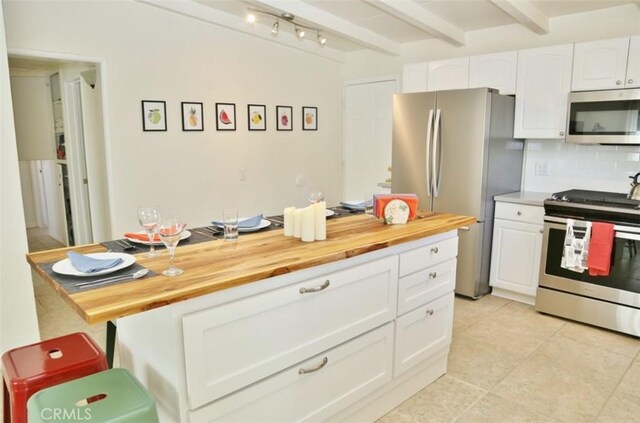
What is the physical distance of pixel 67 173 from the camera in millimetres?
4977

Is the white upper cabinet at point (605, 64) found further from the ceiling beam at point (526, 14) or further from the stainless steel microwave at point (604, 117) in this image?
the ceiling beam at point (526, 14)

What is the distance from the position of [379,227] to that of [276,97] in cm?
296

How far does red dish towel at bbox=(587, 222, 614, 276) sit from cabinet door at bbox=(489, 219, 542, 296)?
0.45 m

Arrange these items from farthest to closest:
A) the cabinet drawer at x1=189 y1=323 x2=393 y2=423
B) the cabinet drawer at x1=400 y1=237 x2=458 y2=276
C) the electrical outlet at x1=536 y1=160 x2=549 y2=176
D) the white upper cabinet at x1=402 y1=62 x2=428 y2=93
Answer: the white upper cabinet at x1=402 y1=62 x2=428 y2=93 → the electrical outlet at x1=536 y1=160 x2=549 y2=176 → the cabinet drawer at x1=400 y1=237 x2=458 y2=276 → the cabinet drawer at x1=189 y1=323 x2=393 y2=423

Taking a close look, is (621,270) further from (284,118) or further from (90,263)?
(284,118)

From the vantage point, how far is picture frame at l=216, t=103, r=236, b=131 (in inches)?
171

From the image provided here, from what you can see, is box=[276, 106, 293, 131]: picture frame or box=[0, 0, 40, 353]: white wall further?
box=[276, 106, 293, 131]: picture frame

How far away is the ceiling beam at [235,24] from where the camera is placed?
151 inches

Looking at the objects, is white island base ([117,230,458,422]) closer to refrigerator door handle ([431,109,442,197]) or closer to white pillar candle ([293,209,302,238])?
white pillar candle ([293,209,302,238])

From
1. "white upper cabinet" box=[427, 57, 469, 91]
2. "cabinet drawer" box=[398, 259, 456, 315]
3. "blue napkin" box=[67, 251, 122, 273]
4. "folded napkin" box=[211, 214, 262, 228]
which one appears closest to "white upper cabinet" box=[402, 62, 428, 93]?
"white upper cabinet" box=[427, 57, 469, 91]

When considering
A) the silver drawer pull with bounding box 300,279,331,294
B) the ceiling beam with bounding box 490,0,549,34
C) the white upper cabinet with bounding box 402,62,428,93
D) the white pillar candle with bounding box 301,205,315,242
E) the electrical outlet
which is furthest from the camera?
the white upper cabinet with bounding box 402,62,428,93

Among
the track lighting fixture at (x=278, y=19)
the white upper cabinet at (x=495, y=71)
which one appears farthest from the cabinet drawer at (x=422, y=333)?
the track lighting fixture at (x=278, y=19)

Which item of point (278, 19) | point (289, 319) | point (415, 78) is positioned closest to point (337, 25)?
point (278, 19)

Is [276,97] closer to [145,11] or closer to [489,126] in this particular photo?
[145,11]
